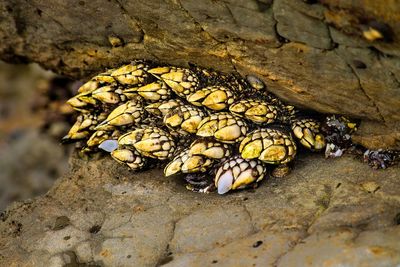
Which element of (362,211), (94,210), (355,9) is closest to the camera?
(355,9)

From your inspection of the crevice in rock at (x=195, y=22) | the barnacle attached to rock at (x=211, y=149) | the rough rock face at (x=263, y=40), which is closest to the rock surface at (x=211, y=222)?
the barnacle attached to rock at (x=211, y=149)

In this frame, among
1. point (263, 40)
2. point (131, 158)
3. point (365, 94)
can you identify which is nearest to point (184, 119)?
point (131, 158)

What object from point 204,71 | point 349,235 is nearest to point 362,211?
point 349,235

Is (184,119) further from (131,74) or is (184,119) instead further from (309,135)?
(309,135)

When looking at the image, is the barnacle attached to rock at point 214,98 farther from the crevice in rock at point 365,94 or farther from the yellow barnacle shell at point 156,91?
the crevice in rock at point 365,94

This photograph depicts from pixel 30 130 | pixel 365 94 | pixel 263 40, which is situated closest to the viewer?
pixel 365 94

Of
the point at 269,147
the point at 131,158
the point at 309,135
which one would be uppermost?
the point at 309,135

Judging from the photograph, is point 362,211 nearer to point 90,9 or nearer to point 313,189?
point 313,189
